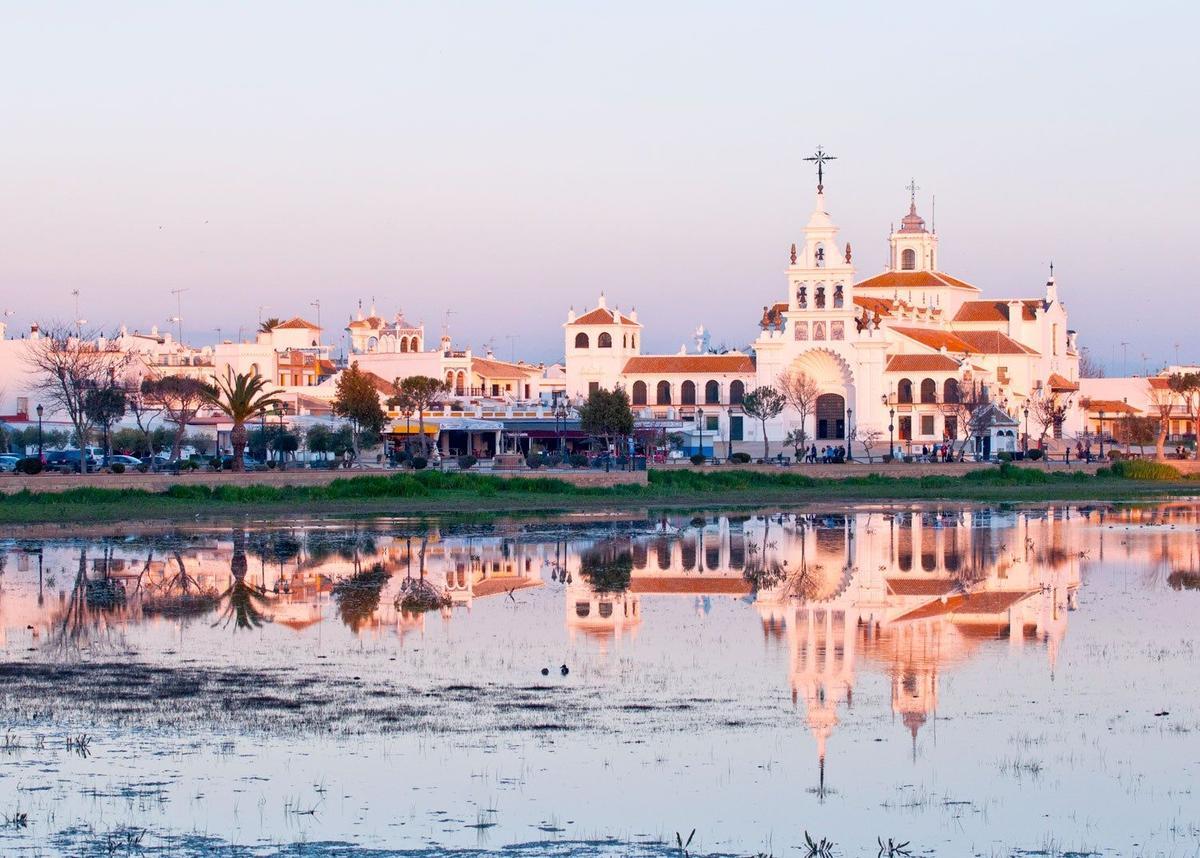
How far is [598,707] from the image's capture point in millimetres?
15789

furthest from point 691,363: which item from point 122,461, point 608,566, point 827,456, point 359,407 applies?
point 608,566

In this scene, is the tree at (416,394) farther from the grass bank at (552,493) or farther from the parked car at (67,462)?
the grass bank at (552,493)

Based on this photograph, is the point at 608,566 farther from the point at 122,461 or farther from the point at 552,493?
the point at 122,461

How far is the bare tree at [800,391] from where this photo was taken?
8962cm

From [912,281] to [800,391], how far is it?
17323 mm

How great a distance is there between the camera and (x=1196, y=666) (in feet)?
59.4

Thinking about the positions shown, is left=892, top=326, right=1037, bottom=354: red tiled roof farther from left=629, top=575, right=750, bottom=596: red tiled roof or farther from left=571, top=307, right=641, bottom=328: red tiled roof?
left=629, top=575, right=750, bottom=596: red tiled roof

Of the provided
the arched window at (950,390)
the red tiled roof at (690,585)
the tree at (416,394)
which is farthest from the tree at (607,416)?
the red tiled roof at (690,585)

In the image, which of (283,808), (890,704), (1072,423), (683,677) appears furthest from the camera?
(1072,423)

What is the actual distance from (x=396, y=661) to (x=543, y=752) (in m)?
4.88

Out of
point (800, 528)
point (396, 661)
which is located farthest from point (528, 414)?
point (396, 661)

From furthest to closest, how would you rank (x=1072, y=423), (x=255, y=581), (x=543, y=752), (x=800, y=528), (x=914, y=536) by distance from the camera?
(x=1072, y=423) < (x=800, y=528) < (x=914, y=536) < (x=255, y=581) < (x=543, y=752)

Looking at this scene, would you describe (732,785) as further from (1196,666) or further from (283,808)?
(1196,666)

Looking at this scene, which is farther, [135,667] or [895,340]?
[895,340]
